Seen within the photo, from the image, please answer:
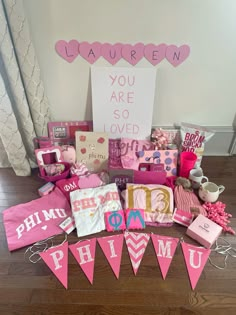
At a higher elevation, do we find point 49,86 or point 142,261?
point 49,86

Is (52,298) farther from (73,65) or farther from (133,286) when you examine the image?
(73,65)

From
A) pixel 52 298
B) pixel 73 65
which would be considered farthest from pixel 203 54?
pixel 52 298

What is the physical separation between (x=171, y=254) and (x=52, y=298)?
0.59m

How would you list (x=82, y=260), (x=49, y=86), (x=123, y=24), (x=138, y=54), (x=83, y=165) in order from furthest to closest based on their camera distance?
(x=83, y=165)
(x=49, y=86)
(x=138, y=54)
(x=123, y=24)
(x=82, y=260)

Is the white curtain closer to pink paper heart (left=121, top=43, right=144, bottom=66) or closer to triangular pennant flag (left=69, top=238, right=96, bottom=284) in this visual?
pink paper heart (left=121, top=43, right=144, bottom=66)

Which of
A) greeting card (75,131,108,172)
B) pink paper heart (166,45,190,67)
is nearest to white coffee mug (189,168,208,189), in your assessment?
greeting card (75,131,108,172)

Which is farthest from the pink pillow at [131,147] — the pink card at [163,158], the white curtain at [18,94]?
the white curtain at [18,94]

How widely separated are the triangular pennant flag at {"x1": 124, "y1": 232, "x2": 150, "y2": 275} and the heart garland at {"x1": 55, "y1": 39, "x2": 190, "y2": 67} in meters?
0.97

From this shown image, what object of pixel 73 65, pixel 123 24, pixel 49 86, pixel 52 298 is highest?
pixel 123 24

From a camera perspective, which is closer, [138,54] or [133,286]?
[133,286]

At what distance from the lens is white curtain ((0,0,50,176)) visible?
1181mm

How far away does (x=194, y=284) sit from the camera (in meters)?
1.12

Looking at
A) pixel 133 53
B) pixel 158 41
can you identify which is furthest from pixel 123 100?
pixel 158 41

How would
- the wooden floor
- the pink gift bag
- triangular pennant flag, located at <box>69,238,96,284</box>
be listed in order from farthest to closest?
the pink gift bag
triangular pennant flag, located at <box>69,238,96,284</box>
the wooden floor
